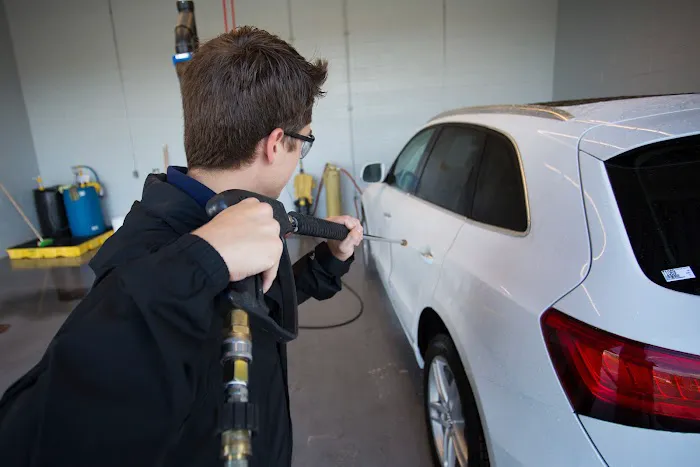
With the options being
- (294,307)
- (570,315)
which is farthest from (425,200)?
(294,307)

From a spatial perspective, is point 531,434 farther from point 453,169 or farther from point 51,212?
point 51,212

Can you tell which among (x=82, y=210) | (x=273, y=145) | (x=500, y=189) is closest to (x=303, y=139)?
(x=273, y=145)

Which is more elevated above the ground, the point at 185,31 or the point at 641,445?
the point at 185,31

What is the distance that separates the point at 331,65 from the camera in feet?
20.5

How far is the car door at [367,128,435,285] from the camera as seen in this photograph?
2.83m

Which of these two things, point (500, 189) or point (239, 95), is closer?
point (239, 95)

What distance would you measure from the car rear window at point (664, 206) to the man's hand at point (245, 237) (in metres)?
0.90

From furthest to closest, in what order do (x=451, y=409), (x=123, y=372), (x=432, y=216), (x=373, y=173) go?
1. (x=373, y=173)
2. (x=432, y=216)
3. (x=451, y=409)
4. (x=123, y=372)

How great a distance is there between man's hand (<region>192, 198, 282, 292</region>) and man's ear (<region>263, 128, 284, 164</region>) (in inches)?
9.4

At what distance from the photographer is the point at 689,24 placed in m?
3.77

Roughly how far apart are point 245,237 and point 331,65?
20.0 ft

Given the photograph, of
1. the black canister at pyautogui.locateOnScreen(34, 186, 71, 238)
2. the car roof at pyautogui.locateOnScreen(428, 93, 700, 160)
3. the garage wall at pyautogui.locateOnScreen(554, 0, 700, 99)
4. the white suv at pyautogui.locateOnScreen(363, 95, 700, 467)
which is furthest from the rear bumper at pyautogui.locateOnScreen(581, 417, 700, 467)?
the black canister at pyautogui.locateOnScreen(34, 186, 71, 238)

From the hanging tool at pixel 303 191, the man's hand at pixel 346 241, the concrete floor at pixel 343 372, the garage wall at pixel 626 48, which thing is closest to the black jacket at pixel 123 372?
the man's hand at pixel 346 241

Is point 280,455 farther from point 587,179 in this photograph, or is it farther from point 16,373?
point 16,373
